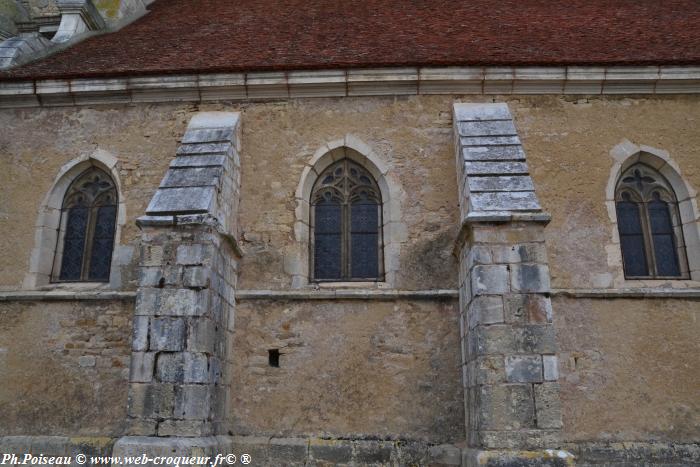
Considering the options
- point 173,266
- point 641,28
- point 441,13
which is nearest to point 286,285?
point 173,266

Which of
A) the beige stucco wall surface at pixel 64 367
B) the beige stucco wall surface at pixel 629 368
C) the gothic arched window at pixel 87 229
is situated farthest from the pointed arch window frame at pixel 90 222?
the beige stucco wall surface at pixel 629 368

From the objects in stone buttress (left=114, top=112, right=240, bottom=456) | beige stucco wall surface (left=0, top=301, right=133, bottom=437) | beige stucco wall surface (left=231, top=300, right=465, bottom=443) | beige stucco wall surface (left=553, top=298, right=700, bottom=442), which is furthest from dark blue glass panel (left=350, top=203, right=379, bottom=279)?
beige stucco wall surface (left=0, top=301, right=133, bottom=437)

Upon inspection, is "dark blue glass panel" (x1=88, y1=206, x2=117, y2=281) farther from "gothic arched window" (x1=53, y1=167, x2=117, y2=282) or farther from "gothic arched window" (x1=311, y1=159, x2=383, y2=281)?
"gothic arched window" (x1=311, y1=159, x2=383, y2=281)

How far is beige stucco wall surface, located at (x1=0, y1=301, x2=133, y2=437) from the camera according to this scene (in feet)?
20.5

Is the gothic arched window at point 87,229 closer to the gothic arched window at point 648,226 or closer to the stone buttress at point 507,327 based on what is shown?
the stone buttress at point 507,327

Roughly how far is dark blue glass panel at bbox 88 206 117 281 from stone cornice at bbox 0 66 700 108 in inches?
60.7

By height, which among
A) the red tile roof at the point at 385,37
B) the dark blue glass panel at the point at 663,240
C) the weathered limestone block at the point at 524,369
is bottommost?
the weathered limestone block at the point at 524,369

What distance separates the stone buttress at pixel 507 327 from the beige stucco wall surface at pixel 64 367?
3.95m

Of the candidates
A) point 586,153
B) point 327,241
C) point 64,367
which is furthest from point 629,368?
point 64,367

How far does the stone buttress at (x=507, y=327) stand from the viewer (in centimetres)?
475

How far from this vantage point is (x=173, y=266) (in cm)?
537

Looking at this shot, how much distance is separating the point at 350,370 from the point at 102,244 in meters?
3.62

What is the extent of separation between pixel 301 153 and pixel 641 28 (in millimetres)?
5512

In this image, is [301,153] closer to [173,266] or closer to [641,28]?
[173,266]
